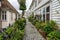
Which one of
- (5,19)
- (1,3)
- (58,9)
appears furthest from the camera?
(5,19)

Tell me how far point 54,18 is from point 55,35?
13.8 feet

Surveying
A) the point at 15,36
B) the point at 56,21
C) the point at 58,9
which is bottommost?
the point at 15,36

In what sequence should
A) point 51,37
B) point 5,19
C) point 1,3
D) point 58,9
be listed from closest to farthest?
point 51,37 → point 58,9 → point 1,3 → point 5,19

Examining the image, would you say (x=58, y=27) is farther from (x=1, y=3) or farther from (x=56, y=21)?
(x=1, y=3)

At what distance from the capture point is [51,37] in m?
9.80

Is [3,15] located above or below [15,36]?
above

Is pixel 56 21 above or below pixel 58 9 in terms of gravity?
below

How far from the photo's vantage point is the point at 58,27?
12758 millimetres

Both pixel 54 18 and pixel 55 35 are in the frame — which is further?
pixel 54 18

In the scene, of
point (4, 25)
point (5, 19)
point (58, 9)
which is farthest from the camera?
point (5, 19)

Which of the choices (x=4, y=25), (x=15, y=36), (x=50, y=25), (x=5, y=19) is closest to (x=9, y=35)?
(x=15, y=36)

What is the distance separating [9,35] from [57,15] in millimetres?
4502

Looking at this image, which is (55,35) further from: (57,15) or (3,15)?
(3,15)

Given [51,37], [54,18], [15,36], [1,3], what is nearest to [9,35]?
[15,36]
